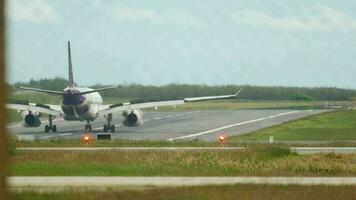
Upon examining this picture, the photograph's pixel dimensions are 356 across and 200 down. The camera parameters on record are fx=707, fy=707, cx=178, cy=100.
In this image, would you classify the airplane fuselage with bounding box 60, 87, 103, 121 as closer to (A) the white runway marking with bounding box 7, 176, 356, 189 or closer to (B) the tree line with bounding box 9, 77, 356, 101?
(A) the white runway marking with bounding box 7, 176, 356, 189

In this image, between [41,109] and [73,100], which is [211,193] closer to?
[73,100]

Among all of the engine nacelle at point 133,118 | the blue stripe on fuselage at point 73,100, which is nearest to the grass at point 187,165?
the blue stripe on fuselage at point 73,100

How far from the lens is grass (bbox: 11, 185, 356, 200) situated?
48.4ft

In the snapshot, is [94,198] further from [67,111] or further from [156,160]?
[67,111]

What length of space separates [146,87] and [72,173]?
124685mm

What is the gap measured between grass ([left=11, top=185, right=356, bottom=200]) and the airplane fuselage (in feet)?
150

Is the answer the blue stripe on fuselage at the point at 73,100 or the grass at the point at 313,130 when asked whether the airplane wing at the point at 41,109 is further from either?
the grass at the point at 313,130

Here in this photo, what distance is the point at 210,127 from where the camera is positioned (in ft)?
230

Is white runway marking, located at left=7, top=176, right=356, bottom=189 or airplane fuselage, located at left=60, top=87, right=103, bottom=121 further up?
airplane fuselage, located at left=60, top=87, right=103, bottom=121

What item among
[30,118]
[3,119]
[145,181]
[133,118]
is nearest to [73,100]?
[30,118]

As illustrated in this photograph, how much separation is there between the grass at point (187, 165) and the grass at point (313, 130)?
78.1 ft

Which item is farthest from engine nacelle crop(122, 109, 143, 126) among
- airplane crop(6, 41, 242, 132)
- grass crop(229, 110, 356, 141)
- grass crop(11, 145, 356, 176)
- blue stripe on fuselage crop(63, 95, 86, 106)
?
grass crop(11, 145, 356, 176)

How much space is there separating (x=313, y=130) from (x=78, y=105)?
21018 mm

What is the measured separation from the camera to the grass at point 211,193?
14766 mm
